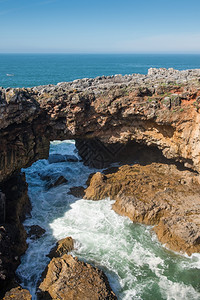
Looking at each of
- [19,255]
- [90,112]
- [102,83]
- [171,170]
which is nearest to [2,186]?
[19,255]

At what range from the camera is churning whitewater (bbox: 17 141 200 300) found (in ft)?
45.1

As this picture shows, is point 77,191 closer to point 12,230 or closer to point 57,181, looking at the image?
point 57,181

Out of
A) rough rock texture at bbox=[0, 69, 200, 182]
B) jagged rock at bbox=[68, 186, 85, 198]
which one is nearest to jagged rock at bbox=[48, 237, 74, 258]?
jagged rock at bbox=[68, 186, 85, 198]

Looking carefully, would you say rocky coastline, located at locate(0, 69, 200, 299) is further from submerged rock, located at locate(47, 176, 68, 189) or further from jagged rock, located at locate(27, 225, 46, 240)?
submerged rock, located at locate(47, 176, 68, 189)

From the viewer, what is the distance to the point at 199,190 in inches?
803

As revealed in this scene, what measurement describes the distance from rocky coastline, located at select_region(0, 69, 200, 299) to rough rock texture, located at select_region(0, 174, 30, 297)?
9 centimetres

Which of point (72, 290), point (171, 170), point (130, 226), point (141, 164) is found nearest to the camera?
point (72, 290)

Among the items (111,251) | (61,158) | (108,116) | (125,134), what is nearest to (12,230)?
(111,251)

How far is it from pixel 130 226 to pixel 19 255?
795cm

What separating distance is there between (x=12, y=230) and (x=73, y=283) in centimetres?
551

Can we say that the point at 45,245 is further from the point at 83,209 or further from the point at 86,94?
the point at 86,94

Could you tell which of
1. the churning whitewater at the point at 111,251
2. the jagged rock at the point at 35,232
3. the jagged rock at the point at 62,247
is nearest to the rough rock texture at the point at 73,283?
the churning whitewater at the point at 111,251

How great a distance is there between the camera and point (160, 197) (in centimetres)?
1967

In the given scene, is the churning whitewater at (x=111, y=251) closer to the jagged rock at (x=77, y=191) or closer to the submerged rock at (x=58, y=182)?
the jagged rock at (x=77, y=191)
